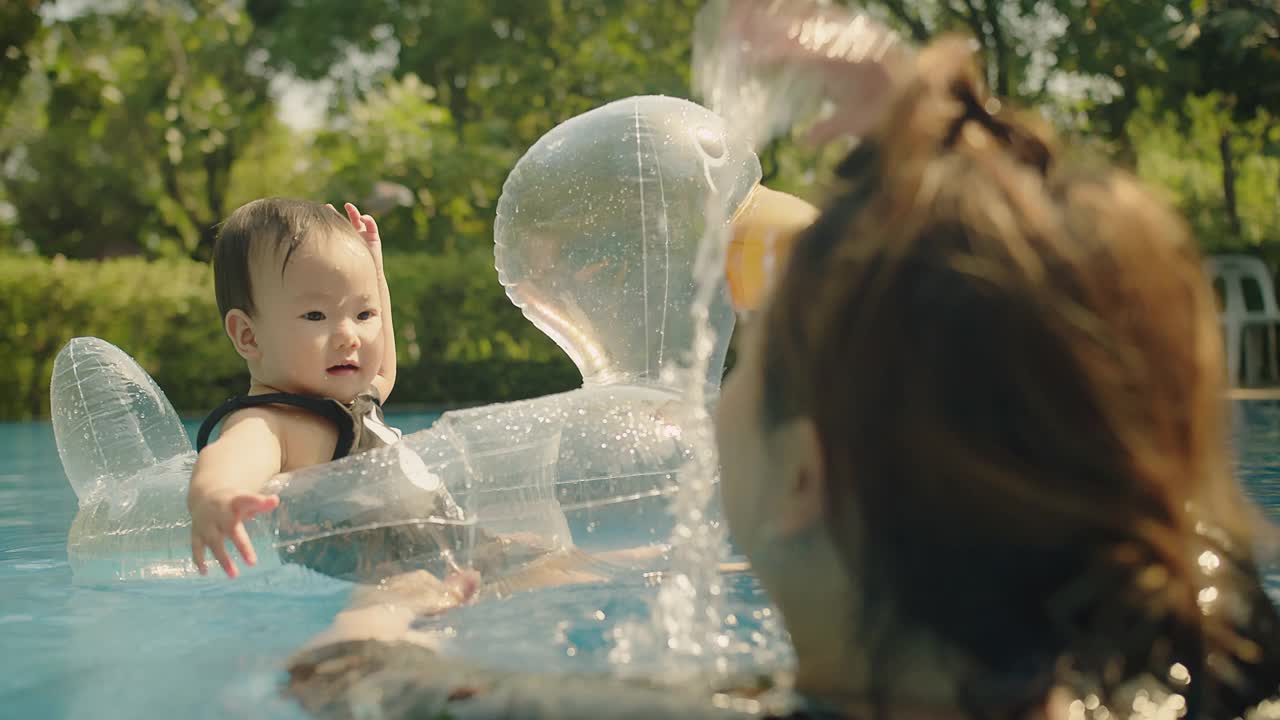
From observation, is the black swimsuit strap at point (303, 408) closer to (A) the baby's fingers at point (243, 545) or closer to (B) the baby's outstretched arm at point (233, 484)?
(B) the baby's outstretched arm at point (233, 484)

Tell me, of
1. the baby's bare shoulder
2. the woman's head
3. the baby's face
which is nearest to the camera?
the woman's head

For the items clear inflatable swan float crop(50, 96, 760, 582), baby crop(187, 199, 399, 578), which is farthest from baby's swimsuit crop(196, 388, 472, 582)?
baby crop(187, 199, 399, 578)

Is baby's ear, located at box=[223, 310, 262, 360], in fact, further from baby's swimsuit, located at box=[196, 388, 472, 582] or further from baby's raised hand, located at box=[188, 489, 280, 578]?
baby's raised hand, located at box=[188, 489, 280, 578]

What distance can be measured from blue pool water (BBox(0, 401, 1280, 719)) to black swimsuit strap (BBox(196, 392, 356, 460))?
14.6 inches

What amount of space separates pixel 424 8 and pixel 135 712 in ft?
61.9

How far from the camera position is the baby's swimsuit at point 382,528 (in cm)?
277

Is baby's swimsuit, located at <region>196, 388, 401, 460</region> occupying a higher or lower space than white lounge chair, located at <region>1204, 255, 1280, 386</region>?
lower

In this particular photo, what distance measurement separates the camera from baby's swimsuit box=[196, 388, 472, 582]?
2.77 meters

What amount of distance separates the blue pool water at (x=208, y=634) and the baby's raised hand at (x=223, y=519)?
0.65 ft

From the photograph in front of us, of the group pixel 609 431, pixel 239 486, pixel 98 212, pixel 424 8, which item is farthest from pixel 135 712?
pixel 98 212

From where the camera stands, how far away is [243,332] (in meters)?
3.21

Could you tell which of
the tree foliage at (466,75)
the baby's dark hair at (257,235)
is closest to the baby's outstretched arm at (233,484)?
the baby's dark hair at (257,235)

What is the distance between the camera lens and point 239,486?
258 cm

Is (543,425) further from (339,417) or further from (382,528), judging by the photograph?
(339,417)
